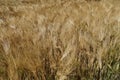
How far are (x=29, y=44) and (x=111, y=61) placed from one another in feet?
1.26

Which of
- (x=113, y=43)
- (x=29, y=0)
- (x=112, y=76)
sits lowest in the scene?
(x=29, y=0)

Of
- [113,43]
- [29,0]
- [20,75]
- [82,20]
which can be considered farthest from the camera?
[29,0]

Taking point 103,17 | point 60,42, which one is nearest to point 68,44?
point 60,42

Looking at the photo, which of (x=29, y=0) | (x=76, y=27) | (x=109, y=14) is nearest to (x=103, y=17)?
(x=109, y=14)

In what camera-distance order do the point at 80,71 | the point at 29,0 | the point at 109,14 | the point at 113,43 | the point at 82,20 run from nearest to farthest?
the point at 80,71 → the point at 113,43 → the point at 82,20 → the point at 109,14 → the point at 29,0

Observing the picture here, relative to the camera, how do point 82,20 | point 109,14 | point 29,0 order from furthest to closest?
point 29,0 → point 109,14 → point 82,20

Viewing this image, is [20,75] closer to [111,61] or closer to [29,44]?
[29,44]

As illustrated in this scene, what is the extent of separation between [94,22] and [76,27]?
14 cm

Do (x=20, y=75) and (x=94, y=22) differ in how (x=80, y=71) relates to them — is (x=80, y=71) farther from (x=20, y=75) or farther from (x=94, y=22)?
(x=94, y=22)

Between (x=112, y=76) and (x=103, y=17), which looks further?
(x=103, y=17)

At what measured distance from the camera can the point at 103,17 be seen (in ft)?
7.22

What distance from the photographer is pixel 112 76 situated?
1706mm

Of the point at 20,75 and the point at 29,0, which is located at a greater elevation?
the point at 20,75

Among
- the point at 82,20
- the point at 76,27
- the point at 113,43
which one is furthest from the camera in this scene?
the point at 82,20
